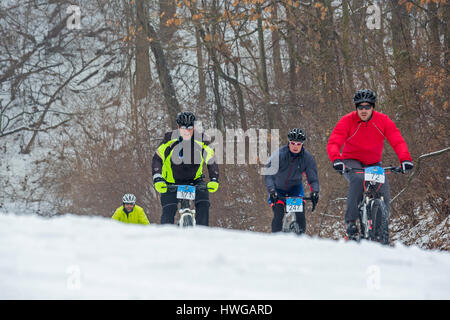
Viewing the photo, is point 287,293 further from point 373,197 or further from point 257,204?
point 257,204

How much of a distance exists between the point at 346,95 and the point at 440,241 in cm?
367

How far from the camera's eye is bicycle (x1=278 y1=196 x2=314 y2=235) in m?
7.83

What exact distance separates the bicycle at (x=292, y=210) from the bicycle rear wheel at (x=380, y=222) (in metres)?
1.06

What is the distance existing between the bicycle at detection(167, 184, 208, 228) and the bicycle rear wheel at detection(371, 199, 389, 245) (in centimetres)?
204

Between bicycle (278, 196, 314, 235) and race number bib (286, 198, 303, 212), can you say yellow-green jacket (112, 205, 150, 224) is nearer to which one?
bicycle (278, 196, 314, 235)

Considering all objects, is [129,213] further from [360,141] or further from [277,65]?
[277,65]

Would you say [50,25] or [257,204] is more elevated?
[50,25]

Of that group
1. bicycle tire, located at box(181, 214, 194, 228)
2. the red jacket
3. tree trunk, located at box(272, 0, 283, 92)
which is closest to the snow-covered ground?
the red jacket

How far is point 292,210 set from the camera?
7812 millimetres

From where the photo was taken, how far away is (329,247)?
16.5 feet
